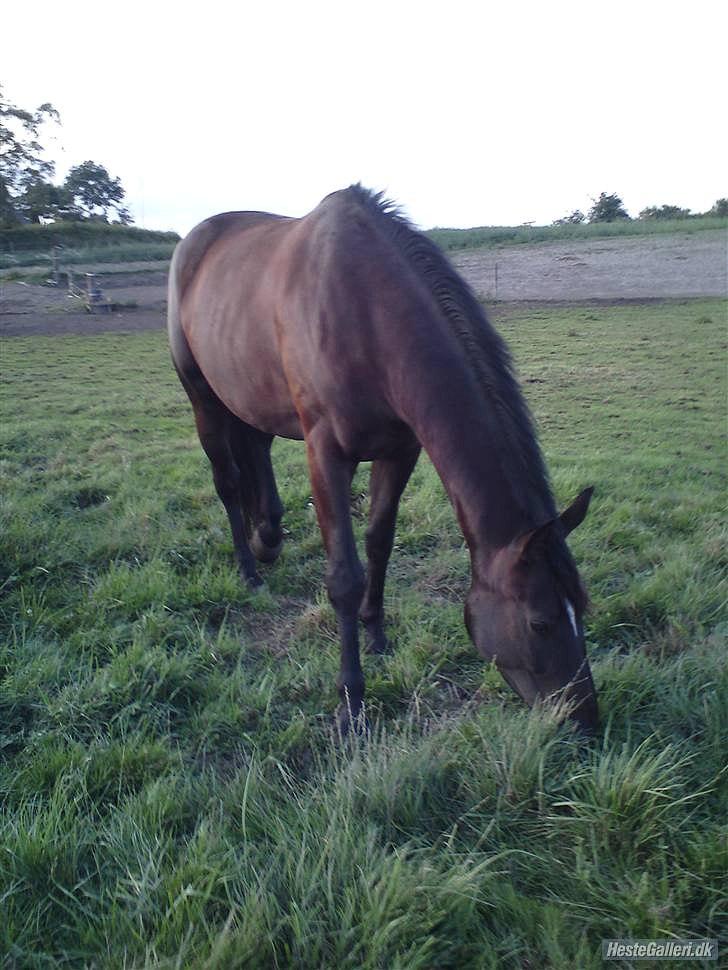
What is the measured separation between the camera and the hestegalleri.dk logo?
1441mm

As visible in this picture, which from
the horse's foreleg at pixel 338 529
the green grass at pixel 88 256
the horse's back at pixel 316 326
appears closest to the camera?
the horse's back at pixel 316 326

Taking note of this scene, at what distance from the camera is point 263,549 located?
3.88 metres

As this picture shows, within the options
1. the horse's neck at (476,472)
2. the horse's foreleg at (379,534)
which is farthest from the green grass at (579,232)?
the horse's neck at (476,472)

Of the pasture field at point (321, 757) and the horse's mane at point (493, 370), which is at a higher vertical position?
the horse's mane at point (493, 370)

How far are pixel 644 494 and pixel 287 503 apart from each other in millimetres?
2437

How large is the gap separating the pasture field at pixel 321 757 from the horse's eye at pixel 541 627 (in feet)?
0.77

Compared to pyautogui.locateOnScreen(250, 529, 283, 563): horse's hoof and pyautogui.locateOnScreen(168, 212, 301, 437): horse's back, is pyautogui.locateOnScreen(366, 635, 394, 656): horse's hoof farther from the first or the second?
pyautogui.locateOnScreen(168, 212, 301, 437): horse's back

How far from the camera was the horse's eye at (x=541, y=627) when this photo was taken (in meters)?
2.10

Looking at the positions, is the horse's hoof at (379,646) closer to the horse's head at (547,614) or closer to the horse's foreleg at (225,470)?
the horse's foreleg at (225,470)

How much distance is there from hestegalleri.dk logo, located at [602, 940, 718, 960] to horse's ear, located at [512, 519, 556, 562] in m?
0.98

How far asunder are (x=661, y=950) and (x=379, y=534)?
2025 millimetres

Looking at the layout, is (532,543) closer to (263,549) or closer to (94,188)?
(263,549)

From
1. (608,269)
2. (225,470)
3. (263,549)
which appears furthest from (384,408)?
(608,269)

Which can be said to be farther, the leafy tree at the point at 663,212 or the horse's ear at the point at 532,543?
the leafy tree at the point at 663,212
